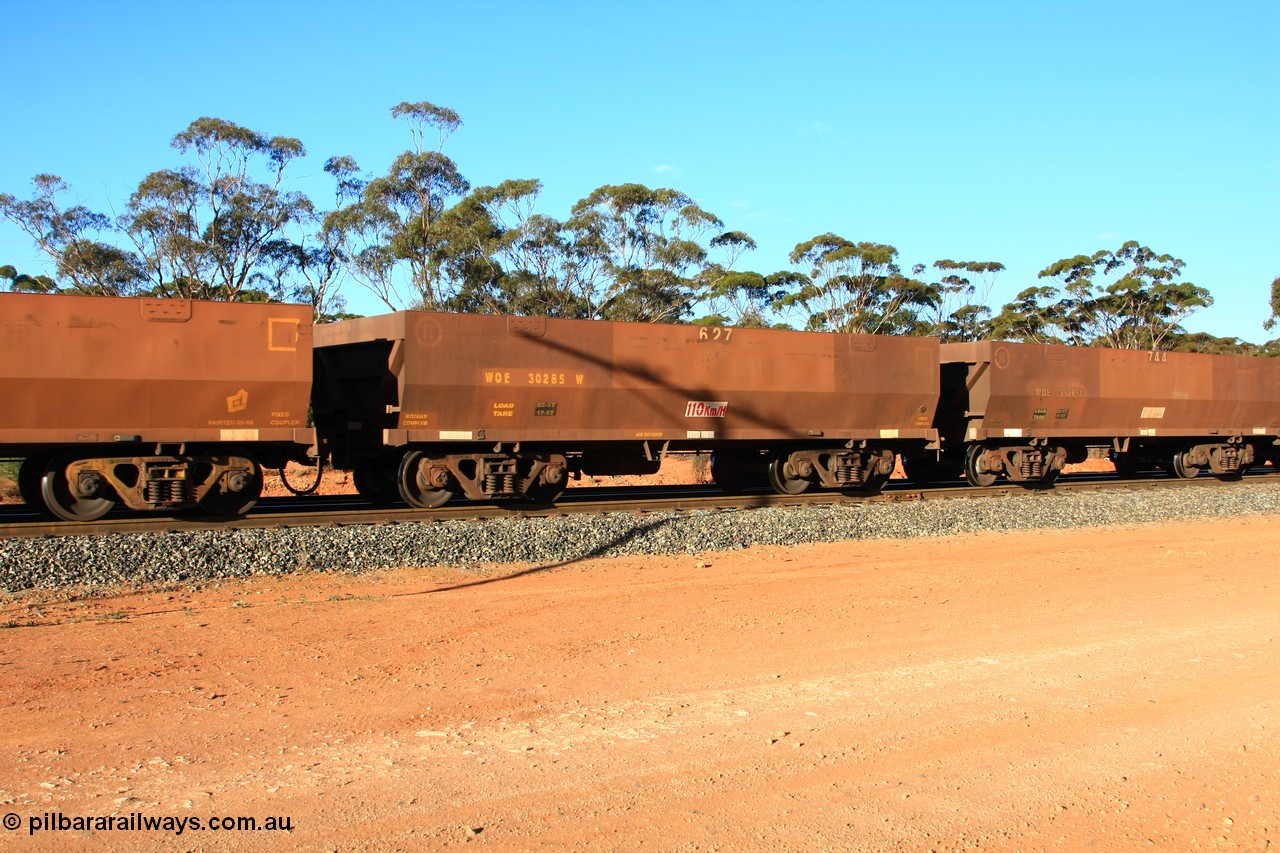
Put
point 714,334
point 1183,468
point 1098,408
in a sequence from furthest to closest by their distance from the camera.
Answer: point 1183,468, point 1098,408, point 714,334

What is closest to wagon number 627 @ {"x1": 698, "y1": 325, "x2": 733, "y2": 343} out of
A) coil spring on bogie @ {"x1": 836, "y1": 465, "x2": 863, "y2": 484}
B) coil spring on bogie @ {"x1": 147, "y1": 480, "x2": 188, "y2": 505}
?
coil spring on bogie @ {"x1": 836, "y1": 465, "x2": 863, "y2": 484}

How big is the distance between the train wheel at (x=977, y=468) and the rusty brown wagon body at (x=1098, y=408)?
0.02 metres

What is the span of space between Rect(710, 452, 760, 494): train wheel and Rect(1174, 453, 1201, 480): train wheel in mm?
11045

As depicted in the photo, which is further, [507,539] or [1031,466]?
[1031,466]

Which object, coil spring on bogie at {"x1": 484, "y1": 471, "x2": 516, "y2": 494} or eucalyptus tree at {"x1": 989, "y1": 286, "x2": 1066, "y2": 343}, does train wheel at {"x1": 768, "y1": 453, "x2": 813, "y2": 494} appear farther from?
eucalyptus tree at {"x1": 989, "y1": 286, "x2": 1066, "y2": 343}

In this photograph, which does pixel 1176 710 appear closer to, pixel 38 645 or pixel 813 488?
pixel 38 645

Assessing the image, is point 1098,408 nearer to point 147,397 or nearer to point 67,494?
point 147,397

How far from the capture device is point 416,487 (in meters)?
14.2

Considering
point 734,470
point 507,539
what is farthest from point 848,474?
point 507,539

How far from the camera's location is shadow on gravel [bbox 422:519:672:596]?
390 inches

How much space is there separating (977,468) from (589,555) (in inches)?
404

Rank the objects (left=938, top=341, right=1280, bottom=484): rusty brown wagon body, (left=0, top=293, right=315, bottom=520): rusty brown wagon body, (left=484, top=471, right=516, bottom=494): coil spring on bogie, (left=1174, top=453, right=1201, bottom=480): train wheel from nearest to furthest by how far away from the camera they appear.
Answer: (left=0, top=293, right=315, bottom=520): rusty brown wagon body, (left=484, top=471, right=516, bottom=494): coil spring on bogie, (left=938, top=341, right=1280, bottom=484): rusty brown wagon body, (left=1174, top=453, right=1201, bottom=480): train wheel

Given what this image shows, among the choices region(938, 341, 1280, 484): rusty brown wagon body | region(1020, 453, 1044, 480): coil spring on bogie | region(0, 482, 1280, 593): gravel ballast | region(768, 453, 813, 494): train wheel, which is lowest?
region(0, 482, 1280, 593): gravel ballast

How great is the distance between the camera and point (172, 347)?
1202cm
